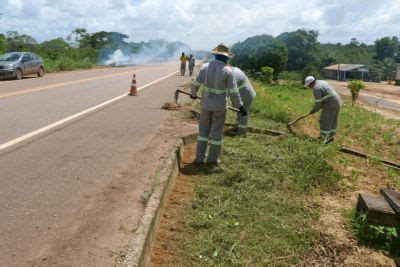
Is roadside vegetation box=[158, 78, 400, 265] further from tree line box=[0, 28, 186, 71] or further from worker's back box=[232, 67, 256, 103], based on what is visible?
tree line box=[0, 28, 186, 71]

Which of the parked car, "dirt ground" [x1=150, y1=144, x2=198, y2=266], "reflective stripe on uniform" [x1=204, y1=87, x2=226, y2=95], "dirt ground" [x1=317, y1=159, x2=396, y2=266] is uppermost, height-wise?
"reflective stripe on uniform" [x1=204, y1=87, x2=226, y2=95]

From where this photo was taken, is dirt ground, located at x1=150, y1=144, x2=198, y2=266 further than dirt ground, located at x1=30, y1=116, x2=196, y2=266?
Yes

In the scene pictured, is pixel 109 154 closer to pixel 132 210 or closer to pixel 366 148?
pixel 132 210

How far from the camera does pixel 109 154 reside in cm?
699

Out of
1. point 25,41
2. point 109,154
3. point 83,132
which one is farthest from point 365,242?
point 25,41

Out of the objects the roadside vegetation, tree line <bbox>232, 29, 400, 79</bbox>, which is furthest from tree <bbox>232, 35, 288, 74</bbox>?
the roadside vegetation

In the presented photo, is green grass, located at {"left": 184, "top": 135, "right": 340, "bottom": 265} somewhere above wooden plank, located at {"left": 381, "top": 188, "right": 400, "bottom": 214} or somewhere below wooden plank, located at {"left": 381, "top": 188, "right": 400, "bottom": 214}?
below

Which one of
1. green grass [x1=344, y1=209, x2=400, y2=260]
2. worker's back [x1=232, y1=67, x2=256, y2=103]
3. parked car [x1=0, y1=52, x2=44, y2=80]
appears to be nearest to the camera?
green grass [x1=344, y1=209, x2=400, y2=260]

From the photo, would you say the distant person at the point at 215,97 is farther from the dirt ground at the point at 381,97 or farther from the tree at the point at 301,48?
the tree at the point at 301,48

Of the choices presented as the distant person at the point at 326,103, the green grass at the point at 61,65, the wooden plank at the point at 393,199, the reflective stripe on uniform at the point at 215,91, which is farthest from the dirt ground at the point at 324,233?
the green grass at the point at 61,65

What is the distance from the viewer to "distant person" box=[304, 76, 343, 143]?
10.2 m

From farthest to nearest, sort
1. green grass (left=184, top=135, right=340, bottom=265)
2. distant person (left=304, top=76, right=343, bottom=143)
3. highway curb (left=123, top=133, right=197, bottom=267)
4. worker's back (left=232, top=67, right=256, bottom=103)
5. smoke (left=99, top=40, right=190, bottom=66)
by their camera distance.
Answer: smoke (left=99, top=40, right=190, bottom=66)
distant person (left=304, top=76, right=343, bottom=143)
worker's back (left=232, top=67, right=256, bottom=103)
green grass (left=184, top=135, right=340, bottom=265)
highway curb (left=123, top=133, right=197, bottom=267)

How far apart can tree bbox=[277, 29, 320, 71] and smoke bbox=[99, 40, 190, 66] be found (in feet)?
60.2

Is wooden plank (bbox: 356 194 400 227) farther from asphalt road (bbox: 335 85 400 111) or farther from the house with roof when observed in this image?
the house with roof
